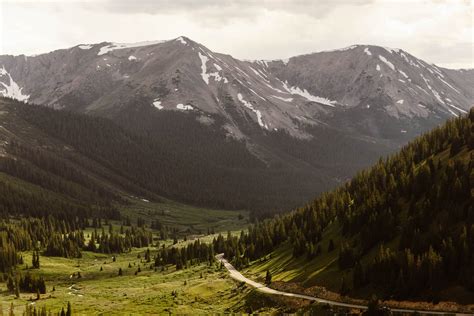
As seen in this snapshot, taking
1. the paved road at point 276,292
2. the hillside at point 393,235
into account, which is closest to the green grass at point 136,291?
the paved road at point 276,292

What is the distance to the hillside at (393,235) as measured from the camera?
92.1 metres

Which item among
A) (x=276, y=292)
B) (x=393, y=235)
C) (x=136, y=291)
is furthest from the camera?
(x=136, y=291)

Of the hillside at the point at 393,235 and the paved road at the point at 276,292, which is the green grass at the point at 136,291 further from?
the hillside at the point at 393,235

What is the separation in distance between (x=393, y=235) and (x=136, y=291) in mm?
75810

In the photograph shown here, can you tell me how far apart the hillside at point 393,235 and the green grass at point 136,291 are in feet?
46.2

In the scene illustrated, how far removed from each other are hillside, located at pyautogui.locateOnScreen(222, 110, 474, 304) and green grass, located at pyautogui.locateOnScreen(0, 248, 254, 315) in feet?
46.2

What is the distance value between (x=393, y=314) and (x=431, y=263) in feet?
45.6

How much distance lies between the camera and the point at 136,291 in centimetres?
14250

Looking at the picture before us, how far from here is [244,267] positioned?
506ft

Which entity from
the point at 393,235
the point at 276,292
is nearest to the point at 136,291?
the point at 276,292

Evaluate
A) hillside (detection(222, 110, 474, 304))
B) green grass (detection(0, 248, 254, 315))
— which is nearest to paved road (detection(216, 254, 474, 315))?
green grass (detection(0, 248, 254, 315))

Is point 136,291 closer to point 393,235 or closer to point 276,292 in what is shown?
point 276,292

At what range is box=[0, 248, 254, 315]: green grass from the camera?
118m

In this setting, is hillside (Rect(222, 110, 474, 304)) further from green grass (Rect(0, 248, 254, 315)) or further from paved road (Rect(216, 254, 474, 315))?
green grass (Rect(0, 248, 254, 315))
